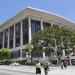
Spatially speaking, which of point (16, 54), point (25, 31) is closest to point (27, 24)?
point (25, 31)

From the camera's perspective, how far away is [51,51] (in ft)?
179

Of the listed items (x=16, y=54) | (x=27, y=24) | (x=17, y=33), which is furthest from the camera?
(x=17, y=33)

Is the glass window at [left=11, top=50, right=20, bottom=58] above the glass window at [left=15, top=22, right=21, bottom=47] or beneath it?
beneath

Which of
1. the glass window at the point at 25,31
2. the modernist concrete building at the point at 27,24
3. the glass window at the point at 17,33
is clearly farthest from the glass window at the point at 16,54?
the glass window at the point at 25,31

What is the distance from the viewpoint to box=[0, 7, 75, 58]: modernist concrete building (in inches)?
3007

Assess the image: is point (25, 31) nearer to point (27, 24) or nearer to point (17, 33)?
point (27, 24)

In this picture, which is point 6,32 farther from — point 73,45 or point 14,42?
point 73,45

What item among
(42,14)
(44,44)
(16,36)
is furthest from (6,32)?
(44,44)

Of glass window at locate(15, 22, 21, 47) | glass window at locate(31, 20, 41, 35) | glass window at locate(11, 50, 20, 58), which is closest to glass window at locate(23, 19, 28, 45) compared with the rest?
glass window at locate(31, 20, 41, 35)

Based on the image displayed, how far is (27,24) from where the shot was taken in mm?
78625

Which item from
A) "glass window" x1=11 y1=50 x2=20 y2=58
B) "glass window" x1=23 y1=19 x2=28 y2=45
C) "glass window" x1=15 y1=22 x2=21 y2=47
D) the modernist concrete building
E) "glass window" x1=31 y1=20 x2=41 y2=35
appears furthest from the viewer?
Result: "glass window" x1=15 y1=22 x2=21 y2=47

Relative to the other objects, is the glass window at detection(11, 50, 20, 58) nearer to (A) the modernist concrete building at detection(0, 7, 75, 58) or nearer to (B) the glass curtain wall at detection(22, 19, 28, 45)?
(A) the modernist concrete building at detection(0, 7, 75, 58)

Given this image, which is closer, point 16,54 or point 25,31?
point 25,31

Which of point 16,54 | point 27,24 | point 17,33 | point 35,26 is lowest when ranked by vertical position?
point 16,54
